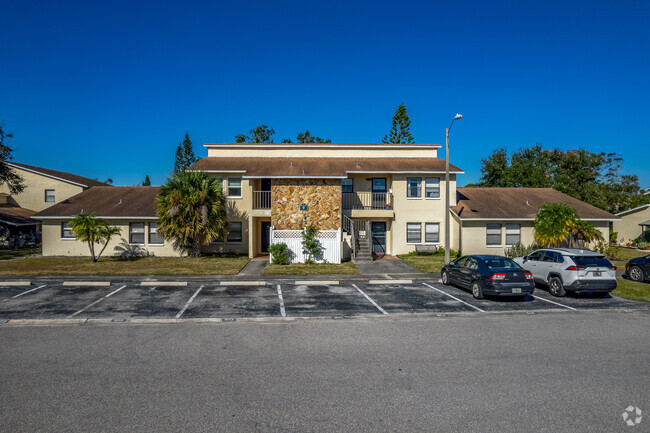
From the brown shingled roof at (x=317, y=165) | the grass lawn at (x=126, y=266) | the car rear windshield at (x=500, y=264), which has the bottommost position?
the grass lawn at (x=126, y=266)

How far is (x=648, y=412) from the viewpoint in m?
5.43

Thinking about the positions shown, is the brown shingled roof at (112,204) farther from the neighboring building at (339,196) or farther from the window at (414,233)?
the window at (414,233)

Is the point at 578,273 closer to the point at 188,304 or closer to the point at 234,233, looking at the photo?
the point at 188,304

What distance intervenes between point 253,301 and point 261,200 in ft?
40.3

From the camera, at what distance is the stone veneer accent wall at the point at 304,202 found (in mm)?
22281

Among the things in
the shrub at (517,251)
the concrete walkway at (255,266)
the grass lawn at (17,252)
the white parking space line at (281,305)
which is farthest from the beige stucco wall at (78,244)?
the shrub at (517,251)

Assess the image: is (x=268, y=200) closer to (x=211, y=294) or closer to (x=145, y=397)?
(x=211, y=294)

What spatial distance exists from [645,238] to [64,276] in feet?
143

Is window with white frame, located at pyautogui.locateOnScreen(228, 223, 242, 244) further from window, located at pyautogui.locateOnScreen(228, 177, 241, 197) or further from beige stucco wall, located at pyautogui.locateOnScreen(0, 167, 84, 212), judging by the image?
beige stucco wall, located at pyautogui.locateOnScreen(0, 167, 84, 212)

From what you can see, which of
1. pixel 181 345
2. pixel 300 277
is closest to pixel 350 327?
pixel 181 345

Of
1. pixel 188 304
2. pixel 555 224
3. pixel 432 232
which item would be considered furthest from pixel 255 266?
pixel 555 224

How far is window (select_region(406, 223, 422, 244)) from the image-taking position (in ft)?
83.2

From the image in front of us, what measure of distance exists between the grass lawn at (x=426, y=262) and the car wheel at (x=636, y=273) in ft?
27.6

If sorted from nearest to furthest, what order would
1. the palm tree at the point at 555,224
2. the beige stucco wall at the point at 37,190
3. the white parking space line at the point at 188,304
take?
1. the white parking space line at the point at 188,304
2. the palm tree at the point at 555,224
3. the beige stucco wall at the point at 37,190
